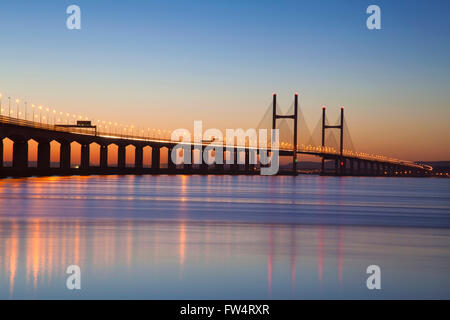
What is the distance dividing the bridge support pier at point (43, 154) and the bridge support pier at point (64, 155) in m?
8.88

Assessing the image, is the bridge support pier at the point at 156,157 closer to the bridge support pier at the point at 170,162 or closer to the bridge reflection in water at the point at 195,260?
the bridge support pier at the point at 170,162

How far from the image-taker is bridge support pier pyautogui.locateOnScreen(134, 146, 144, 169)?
13036cm

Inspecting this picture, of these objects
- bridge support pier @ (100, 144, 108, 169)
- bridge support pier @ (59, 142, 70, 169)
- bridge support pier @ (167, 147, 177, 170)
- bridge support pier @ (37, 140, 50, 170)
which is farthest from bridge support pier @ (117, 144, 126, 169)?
bridge support pier @ (37, 140, 50, 170)

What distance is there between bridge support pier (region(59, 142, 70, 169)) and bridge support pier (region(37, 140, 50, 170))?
8883 millimetres

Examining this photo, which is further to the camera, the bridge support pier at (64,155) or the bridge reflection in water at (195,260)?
the bridge support pier at (64,155)

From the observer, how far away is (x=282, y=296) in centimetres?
1138

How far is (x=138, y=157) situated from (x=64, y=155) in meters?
26.7

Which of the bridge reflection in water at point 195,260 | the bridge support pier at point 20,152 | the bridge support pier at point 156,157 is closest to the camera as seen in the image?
the bridge reflection in water at point 195,260

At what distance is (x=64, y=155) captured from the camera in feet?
346

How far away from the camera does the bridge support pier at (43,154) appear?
307 feet

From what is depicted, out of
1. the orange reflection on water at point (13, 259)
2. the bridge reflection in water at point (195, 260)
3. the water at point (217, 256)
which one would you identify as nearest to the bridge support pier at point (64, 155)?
the water at point (217, 256)

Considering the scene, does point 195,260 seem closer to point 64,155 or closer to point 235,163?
point 64,155
